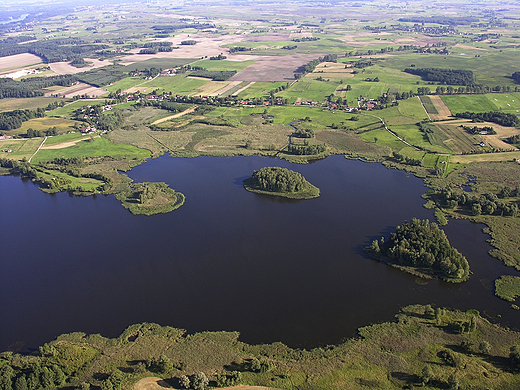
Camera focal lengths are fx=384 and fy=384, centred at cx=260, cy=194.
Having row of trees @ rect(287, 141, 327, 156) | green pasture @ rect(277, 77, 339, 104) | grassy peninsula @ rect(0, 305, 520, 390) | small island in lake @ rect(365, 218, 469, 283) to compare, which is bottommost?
grassy peninsula @ rect(0, 305, 520, 390)

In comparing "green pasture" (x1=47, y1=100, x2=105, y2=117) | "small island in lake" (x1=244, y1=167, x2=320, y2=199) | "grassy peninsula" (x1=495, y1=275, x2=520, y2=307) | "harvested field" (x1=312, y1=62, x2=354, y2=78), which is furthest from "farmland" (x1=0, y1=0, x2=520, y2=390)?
"grassy peninsula" (x1=495, y1=275, x2=520, y2=307)

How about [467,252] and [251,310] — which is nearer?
[251,310]

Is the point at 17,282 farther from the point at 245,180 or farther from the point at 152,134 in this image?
the point at 152,134

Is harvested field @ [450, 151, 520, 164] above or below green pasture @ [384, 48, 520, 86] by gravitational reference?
below

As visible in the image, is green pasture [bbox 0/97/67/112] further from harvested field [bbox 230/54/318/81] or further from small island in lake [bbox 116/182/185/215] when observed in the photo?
small island in lake [bbox 116/182/185/215]

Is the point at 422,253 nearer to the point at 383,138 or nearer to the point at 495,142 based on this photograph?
the point at 383,138

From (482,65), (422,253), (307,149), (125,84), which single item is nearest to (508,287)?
(422,253)

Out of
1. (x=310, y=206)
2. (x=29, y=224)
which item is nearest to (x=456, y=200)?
(x=310, y=206)
